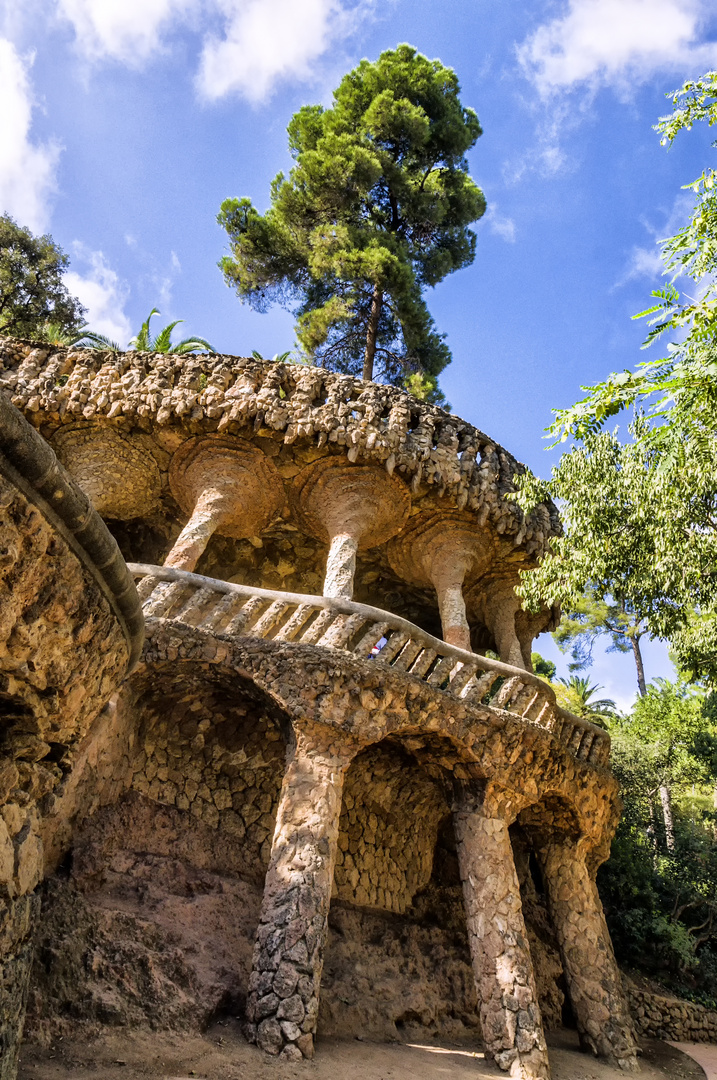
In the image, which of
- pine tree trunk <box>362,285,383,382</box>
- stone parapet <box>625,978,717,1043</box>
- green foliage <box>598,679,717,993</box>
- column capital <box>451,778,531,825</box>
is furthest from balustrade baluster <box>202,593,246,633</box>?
green foliage <box>598,679,717,993</box>

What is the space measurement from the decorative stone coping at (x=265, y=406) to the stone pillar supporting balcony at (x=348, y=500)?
0.31m

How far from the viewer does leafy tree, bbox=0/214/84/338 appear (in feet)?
55.1

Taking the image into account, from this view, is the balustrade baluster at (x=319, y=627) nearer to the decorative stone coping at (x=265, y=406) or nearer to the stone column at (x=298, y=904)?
the stone column at (x=298, y=904)

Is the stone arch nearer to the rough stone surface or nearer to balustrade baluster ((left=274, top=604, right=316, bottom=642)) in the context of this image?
balustrade baluster ((left=274, top=604, right=316, bottom=642))

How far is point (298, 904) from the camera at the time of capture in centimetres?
586

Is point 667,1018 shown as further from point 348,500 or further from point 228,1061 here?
point 348,500

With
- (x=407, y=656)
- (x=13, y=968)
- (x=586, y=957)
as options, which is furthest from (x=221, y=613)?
(x=586, y=957)

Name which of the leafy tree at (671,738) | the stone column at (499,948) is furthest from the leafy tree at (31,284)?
the leafy tree at (671,738)

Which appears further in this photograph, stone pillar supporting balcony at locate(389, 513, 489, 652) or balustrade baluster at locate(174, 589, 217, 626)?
stone pillar supporting balcony at locate(389, 513, 489, 652)

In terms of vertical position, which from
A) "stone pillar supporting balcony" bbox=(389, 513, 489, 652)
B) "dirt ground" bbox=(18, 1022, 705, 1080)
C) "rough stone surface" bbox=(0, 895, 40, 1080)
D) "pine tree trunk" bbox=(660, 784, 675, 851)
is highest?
"stone pillar supporting balcony" bbox=(389, 513, 489, 652)

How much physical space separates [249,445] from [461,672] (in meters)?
4.24

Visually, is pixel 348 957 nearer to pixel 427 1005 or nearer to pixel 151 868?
pixel 427 1005

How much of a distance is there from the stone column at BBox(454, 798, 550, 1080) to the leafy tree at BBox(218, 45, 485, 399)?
31.4 feet

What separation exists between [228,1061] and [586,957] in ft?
17.2
